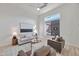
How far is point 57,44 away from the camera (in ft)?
5.02

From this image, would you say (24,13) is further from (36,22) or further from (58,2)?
(58,2)

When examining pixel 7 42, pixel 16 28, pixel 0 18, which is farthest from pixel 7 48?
pixel 0 18

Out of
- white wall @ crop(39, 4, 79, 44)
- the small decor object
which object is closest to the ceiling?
white wall @ crop(39, 4, 79, 44)

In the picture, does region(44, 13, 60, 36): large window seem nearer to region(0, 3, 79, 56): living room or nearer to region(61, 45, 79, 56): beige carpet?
region(0, 3, 79, 56): living room

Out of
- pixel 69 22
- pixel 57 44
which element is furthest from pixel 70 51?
pixel 69 22

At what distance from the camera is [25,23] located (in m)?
1.54

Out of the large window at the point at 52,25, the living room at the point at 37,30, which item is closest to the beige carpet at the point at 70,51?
the living room at the point at 37,30

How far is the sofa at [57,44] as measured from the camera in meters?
1.49

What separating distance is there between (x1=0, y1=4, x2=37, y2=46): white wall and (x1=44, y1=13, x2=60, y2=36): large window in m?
0.36

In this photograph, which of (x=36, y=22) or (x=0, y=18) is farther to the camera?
(x=36, y=22)

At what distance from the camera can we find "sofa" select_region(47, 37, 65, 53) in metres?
1.49

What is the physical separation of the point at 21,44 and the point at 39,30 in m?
0.35

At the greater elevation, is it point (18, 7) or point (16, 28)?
point (18, 7)

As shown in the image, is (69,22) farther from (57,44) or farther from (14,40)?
(14,40)
